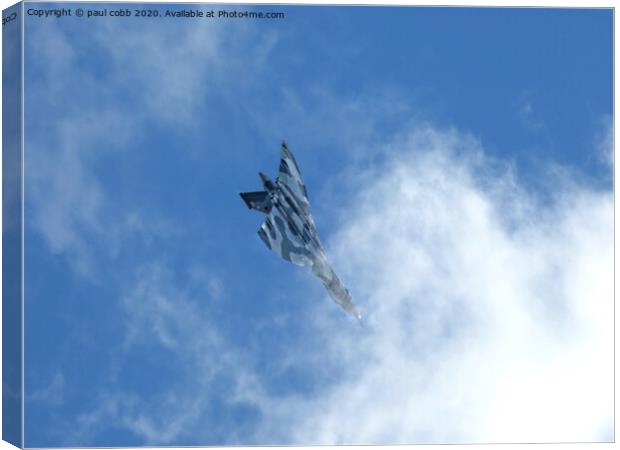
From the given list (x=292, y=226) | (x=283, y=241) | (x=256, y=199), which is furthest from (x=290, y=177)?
(x=283, y=241)

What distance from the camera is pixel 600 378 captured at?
33344 mm

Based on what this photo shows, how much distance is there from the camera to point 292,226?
3338cm

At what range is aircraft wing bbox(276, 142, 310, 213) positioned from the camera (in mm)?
32938

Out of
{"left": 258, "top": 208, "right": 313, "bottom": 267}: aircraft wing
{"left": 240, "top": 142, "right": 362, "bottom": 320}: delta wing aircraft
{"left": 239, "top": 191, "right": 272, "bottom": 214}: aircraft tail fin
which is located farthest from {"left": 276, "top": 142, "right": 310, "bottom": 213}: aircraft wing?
{"left": 258, "top": 208, "right": 313, "bottom": 267}: aircraft wing

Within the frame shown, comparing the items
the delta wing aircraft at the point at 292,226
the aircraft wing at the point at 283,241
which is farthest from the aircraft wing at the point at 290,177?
the aircraft wing at the point at 283,241

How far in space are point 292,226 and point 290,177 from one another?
4.28 ft

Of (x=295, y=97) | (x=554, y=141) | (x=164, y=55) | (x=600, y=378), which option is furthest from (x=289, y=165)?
(x=600, y=378)

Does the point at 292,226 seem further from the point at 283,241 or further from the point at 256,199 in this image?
the point at 256,199

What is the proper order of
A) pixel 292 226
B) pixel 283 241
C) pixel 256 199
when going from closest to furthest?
pixel 256 199 → pixel 283 241 → pixel 292 226

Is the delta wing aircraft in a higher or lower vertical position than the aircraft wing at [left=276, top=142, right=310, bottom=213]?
lower

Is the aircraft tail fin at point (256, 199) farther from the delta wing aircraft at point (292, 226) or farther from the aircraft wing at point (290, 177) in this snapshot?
the aircraft wing at point (290, 177)

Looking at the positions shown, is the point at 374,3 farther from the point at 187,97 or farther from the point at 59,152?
the point at 59,152

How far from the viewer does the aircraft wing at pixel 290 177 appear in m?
32.9

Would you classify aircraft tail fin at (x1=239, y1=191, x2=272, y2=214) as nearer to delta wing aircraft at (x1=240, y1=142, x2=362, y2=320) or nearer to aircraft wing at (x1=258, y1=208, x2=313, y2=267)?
delta wing aircraft at (x1=240, y1=142, x2=362, y2=320)
